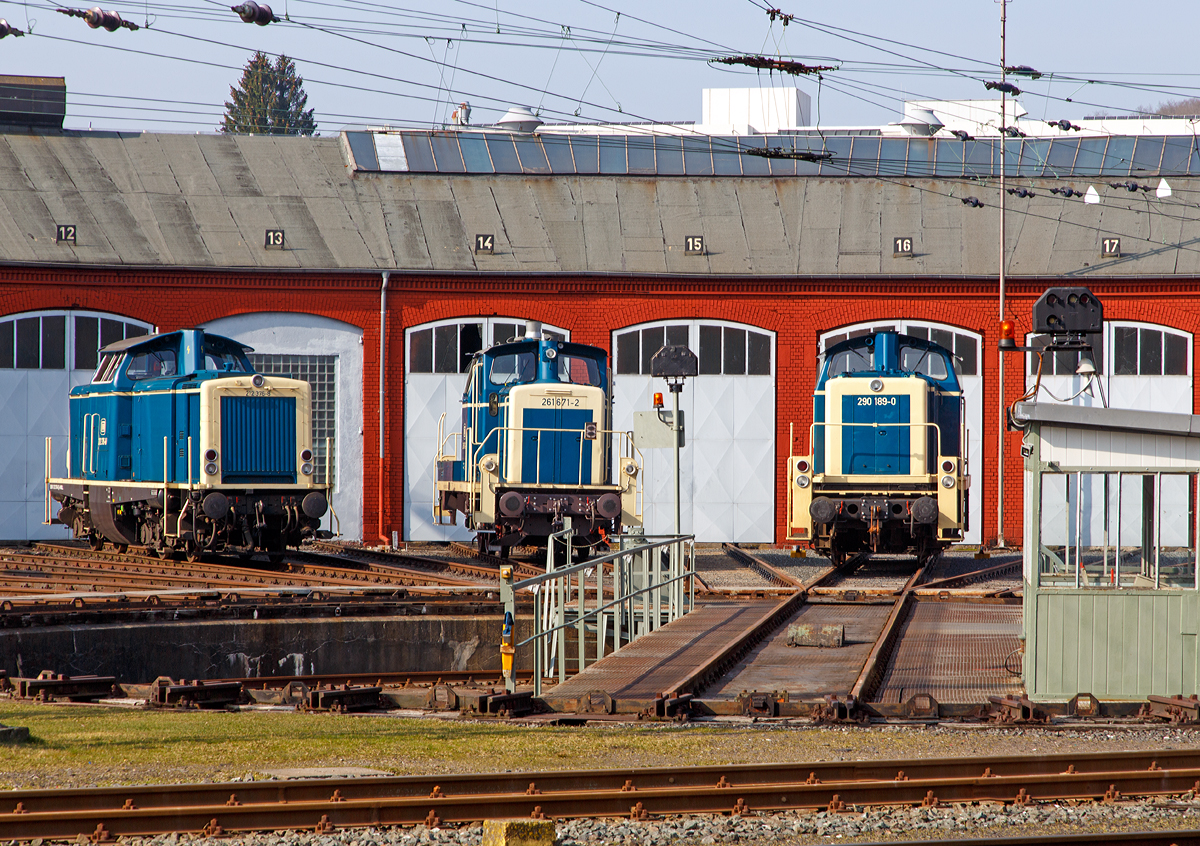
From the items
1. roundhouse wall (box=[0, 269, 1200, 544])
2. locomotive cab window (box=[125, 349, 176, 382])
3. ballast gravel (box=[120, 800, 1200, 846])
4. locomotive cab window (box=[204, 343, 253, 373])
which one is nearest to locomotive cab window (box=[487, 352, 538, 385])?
locomotive cab window (box=[204, 343, 253, 373])

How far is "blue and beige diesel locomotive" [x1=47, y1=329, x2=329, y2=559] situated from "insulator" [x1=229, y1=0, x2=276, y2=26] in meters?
5.54

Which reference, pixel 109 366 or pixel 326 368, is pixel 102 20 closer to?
pixel 109 366

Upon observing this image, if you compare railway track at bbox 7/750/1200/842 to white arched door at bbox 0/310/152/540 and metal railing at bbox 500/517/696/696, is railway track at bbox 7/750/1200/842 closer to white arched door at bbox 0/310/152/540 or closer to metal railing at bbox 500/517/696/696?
metal railing at bbox 500/517/696/696

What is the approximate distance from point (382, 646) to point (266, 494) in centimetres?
536

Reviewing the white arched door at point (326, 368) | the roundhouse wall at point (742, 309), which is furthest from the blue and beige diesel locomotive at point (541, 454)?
the white arched door at point (326, 368)

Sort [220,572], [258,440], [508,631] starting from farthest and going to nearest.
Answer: [258,440] → [220,572] → [508,631]

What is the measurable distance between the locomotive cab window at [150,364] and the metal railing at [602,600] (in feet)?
25.5

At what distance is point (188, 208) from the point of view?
28547mm

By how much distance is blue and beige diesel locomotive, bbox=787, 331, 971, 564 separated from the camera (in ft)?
67.7

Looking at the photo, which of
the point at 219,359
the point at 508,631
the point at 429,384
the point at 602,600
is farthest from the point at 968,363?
the point at 508,631

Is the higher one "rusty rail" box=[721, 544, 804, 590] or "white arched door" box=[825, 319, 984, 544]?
"white arched door" box=[825, 319, 984, 544]

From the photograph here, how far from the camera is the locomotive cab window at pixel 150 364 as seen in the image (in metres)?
21.2

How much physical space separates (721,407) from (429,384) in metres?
6.49

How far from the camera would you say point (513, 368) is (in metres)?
21.3
